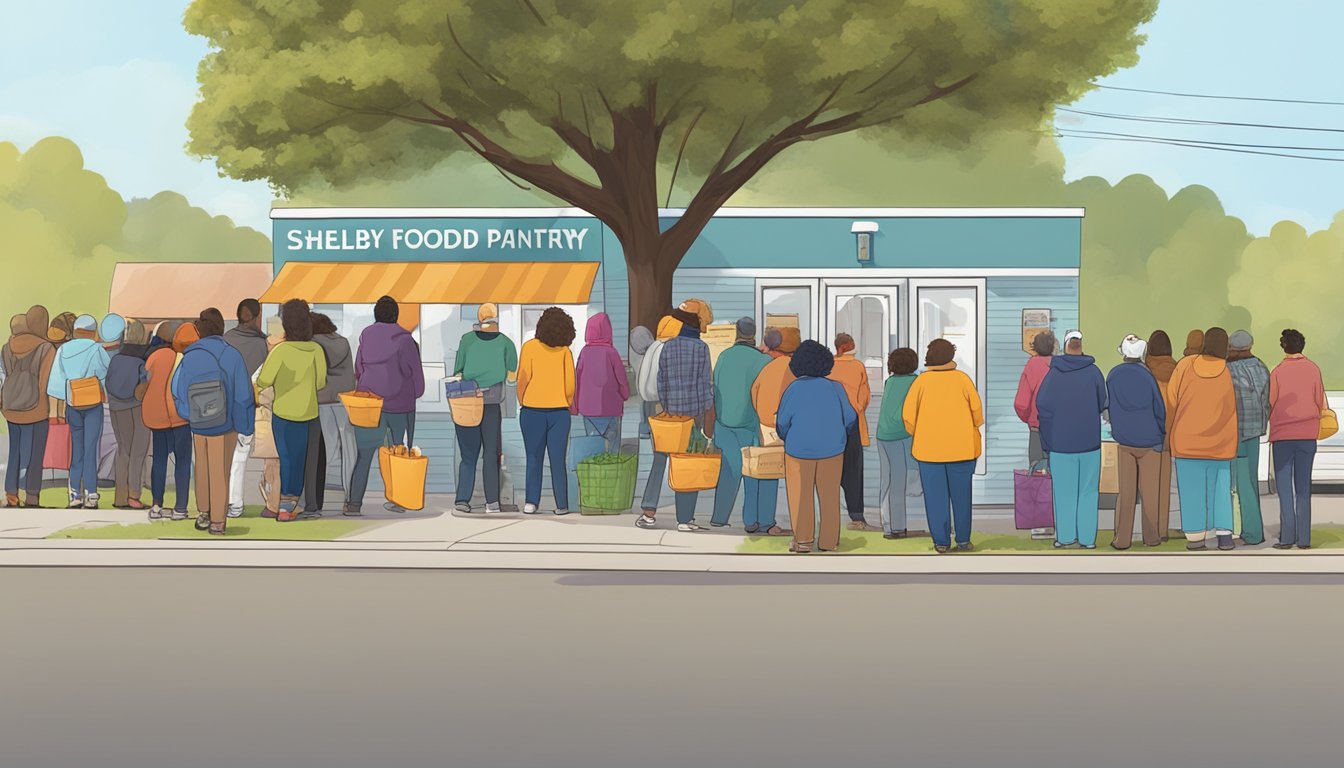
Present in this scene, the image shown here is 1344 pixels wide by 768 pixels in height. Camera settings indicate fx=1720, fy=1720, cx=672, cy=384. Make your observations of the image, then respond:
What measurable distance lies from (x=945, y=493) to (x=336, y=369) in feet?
20.2

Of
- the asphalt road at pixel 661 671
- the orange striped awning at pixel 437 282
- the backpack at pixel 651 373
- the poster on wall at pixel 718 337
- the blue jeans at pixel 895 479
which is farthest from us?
the orange striped awning at pixel 437 282

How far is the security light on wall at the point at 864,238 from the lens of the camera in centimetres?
2039

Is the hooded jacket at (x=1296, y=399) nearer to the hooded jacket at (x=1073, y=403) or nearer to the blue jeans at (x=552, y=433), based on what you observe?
the hooded jacket at (x=1073, y=403)

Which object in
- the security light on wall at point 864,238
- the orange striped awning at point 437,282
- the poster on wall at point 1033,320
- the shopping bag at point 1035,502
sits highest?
the security light on wall at point 864,238

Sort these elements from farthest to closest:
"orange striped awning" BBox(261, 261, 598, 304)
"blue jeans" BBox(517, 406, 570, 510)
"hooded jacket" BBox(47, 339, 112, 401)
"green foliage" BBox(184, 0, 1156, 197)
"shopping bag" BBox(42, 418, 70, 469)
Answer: "orange striped awning" BBox(261, 261, 598, 304), "shopping bag" BBox(42, 418, 70, 469), "green foliage" BBox(184, 0, 1156, 197), "hooded jacket" BBox(47, 339, 112, 401), "blue jeans" BBox(517, 406, 570, 510)

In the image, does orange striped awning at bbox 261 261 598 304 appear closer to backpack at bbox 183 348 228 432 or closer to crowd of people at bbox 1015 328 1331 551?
backpack at bbox 183 348 228 432

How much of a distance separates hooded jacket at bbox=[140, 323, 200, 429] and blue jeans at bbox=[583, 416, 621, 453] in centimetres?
381

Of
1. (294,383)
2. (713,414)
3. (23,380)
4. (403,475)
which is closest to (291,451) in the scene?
(294,383)

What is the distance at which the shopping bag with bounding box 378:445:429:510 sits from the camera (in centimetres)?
1644

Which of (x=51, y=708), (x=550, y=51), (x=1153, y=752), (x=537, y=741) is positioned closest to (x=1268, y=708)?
(x=1153, y=752)

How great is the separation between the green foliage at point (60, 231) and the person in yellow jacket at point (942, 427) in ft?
289

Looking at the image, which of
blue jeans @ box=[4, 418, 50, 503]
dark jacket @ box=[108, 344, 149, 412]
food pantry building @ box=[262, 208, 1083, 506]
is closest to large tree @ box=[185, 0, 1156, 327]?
food pantry building @ box=[262, 208, 1083, 506]

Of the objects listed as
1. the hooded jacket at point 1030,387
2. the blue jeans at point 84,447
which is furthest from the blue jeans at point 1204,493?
the blue jeans at point 84,447

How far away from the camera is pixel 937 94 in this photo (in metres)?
20.1
